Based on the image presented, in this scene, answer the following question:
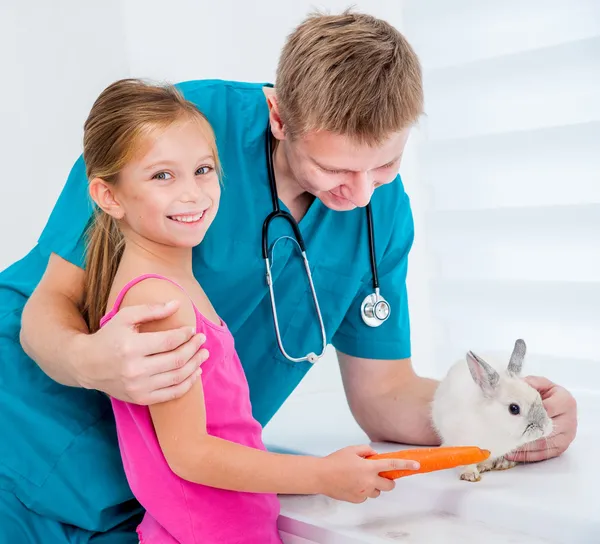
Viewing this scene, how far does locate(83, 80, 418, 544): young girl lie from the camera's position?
1206mm

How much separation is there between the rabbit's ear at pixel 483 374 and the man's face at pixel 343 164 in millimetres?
332

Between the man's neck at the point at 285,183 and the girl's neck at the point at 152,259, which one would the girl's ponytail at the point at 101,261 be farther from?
the man's neck at the point at 285,183

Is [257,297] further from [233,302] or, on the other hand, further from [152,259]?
[152,259]

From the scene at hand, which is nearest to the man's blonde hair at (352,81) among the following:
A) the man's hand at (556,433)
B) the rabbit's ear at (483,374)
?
the rabbit's ear at (483,374)

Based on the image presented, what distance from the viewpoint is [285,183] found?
1.58 meters

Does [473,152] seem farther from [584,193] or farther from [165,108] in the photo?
[165,108]

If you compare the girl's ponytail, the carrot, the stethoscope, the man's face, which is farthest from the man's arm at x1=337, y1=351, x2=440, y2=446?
the girl's ponytail

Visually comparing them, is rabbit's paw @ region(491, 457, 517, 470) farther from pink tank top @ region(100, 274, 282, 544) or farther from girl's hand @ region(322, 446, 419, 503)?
pink tank top @ region(100, 274, 282, 544)

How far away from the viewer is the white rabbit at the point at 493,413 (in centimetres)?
143

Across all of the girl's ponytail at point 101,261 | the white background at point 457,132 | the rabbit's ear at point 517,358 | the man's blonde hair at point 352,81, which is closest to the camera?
the man's blonde hair at point 352,81

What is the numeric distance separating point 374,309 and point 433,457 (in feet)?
1.47

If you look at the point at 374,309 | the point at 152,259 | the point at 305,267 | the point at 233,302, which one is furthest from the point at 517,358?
the point at 152,259

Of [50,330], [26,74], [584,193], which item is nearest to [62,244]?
[50,330]

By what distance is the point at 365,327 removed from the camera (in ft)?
5.65
